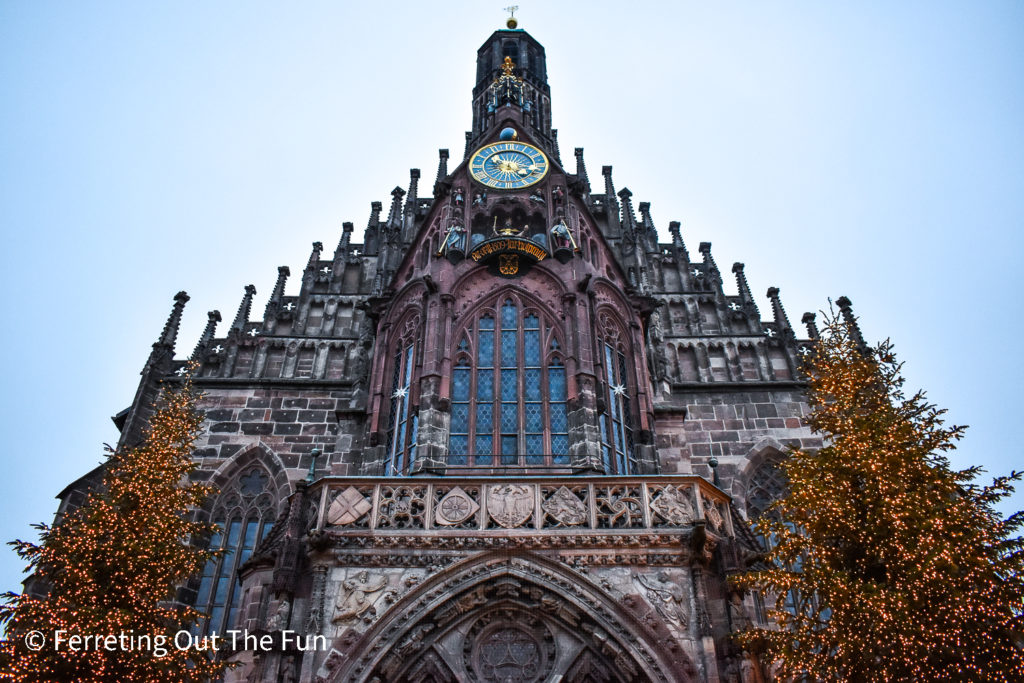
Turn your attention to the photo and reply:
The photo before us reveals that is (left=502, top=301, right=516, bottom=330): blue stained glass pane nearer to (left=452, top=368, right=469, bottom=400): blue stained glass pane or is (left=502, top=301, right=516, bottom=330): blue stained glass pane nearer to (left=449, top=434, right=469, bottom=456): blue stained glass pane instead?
(left=452, top=368, right=469, bottom=400): blue stained glass pane

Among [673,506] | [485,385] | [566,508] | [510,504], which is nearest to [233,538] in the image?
[485,385]

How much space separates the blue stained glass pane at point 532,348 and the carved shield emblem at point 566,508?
16.1ft

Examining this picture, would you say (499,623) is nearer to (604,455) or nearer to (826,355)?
(604,455)

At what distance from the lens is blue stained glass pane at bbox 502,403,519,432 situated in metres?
16.3

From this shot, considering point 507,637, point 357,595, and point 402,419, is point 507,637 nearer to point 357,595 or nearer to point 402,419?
point 357,595

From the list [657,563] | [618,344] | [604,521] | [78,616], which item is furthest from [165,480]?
[618,344]

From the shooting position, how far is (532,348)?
17.9 meters

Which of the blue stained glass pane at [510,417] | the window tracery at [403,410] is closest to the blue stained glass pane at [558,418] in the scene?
the blue stained glass pane at [510,417]

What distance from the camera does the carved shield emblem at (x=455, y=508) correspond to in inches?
499

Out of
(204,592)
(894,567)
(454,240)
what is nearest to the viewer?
(894,567)

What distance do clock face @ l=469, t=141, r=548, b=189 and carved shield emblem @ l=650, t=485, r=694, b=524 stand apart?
10.8 metres

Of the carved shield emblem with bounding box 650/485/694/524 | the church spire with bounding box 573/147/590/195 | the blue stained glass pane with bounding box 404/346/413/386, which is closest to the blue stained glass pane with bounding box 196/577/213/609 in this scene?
the blue stained glass pane with bounding box 404/346/413/386

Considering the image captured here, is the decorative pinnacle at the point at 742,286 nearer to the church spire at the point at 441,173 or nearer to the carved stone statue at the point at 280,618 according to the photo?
the church spire at the point at 441,173

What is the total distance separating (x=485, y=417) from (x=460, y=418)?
1.69 ft
